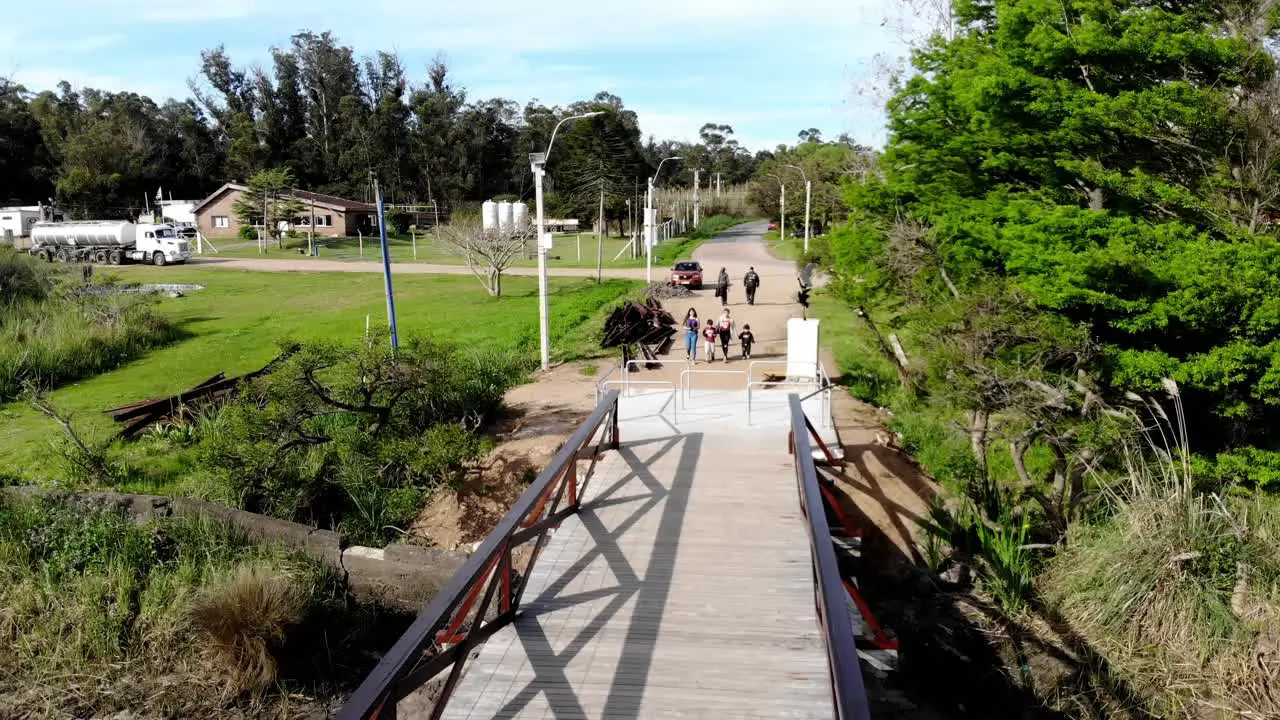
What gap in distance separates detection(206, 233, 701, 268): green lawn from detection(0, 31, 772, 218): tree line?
6.32m

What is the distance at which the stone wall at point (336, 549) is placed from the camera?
38.2 feet

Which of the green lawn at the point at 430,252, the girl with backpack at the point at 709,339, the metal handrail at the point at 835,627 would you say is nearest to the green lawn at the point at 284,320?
the girl with backpack at the point at 709,339

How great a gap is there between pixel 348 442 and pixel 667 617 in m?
9.35

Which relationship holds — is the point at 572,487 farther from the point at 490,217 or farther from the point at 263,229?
the point at 263,229

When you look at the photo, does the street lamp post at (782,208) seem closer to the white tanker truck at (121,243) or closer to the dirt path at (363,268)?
the dirt path at (363,268)

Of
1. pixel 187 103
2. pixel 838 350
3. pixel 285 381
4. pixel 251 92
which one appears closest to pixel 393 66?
pixel 251 92

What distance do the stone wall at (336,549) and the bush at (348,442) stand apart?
1.15 m

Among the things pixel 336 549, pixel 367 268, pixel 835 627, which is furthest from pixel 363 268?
pixel 835 627

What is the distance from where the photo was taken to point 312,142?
307ft

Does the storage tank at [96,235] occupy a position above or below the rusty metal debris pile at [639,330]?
Answer: above

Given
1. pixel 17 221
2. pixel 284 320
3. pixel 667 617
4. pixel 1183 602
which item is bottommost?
pixel 1183 602

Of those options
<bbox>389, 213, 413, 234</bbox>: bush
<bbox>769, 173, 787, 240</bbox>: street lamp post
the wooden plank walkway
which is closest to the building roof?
<bbox>389, 213, 413, 234</bbox>: bush

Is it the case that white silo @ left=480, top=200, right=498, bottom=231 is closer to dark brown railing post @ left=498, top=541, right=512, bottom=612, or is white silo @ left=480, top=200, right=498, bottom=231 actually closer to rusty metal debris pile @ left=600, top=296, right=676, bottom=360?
rusty metal debris pile @ left=600, top=296, right=676, bottom=360

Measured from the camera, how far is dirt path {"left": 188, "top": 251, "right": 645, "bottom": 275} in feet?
159
